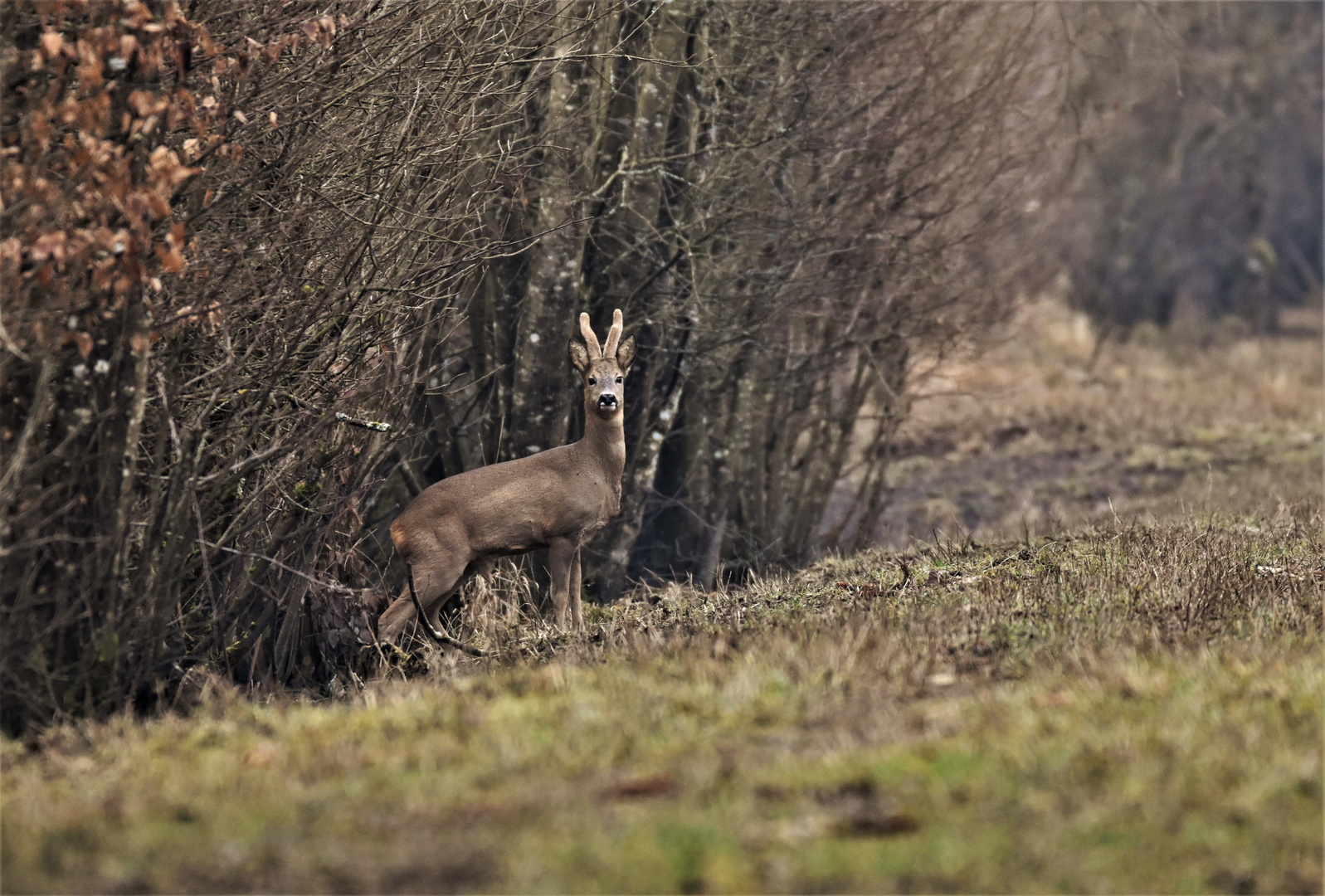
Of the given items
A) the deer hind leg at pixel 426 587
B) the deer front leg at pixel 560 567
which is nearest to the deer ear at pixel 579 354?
the deer front leg at pixel 560 567

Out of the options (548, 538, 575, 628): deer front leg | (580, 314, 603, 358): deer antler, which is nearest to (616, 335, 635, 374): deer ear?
(580, 314, 603, 358): deer antler

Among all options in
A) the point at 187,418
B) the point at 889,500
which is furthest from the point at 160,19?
the point at 889,500

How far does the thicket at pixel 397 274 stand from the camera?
6.90m

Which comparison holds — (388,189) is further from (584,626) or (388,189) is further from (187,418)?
(584,626)

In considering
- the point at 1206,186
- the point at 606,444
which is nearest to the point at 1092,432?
the point at 606,444

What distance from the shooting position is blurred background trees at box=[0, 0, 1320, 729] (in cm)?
693

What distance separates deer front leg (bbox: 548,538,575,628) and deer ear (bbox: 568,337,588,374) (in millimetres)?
1061

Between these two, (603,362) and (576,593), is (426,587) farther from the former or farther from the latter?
(603,362)

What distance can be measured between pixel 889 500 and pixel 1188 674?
39.6ft

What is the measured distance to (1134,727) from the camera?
548cm

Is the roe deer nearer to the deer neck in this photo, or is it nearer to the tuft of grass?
the deer neck

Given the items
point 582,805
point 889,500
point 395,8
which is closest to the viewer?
point 582,805

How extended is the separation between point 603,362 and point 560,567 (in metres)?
1.27

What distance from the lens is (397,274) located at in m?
9.29
